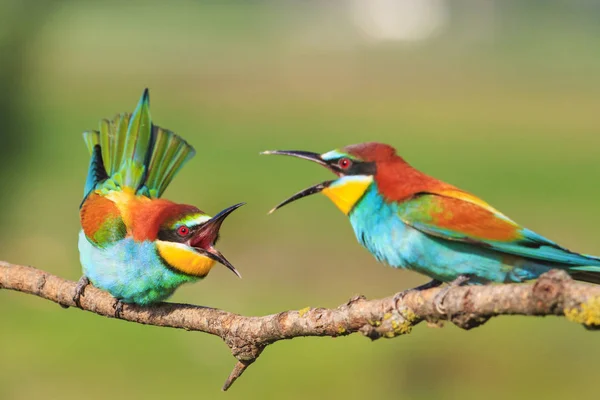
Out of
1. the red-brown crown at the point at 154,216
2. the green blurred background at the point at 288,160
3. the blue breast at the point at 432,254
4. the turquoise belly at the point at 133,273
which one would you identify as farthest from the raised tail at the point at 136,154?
the green blurred background at the point at 288,160

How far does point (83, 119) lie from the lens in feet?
92.0

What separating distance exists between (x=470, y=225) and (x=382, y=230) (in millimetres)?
271

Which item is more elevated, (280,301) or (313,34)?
(313,34)

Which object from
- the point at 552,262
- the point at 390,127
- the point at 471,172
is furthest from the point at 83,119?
the point at 552,262

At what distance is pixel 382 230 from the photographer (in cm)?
351

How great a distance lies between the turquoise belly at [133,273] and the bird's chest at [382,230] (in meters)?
0.71

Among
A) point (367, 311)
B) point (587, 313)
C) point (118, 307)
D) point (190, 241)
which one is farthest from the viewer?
point (118, 307)

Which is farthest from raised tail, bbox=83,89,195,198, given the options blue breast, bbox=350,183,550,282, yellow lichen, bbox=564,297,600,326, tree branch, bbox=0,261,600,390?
yellow lichen, bbox=564,297,600,326

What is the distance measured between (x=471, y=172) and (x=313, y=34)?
2972cm

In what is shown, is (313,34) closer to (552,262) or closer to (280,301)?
(280,301)

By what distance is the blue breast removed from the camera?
3463 mm

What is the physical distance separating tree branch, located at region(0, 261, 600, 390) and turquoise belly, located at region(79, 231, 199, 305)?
6 centimetres

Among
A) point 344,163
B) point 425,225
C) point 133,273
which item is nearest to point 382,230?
point 425,225

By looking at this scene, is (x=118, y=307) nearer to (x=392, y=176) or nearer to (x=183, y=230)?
(x=183, y=230)
